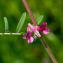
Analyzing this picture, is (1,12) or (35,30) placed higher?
(35,30)

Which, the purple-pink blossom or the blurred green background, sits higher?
the purple-pink blossom

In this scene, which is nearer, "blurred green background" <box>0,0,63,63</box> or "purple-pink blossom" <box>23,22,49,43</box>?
"purple-pink blossom" <box>23,22,49,43</box>

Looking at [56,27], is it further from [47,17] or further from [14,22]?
[14,22]

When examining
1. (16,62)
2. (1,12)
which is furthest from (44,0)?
(16,62)

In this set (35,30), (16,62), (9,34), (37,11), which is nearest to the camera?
(35,30)

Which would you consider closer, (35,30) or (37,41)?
(35,30)

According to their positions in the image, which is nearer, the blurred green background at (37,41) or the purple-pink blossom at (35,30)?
the purple-pink blossom at (35,30)

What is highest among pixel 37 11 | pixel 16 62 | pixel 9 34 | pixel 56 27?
pixel 9 34

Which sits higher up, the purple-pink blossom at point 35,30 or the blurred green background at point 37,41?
the purple-pink blossom at point 35,30
